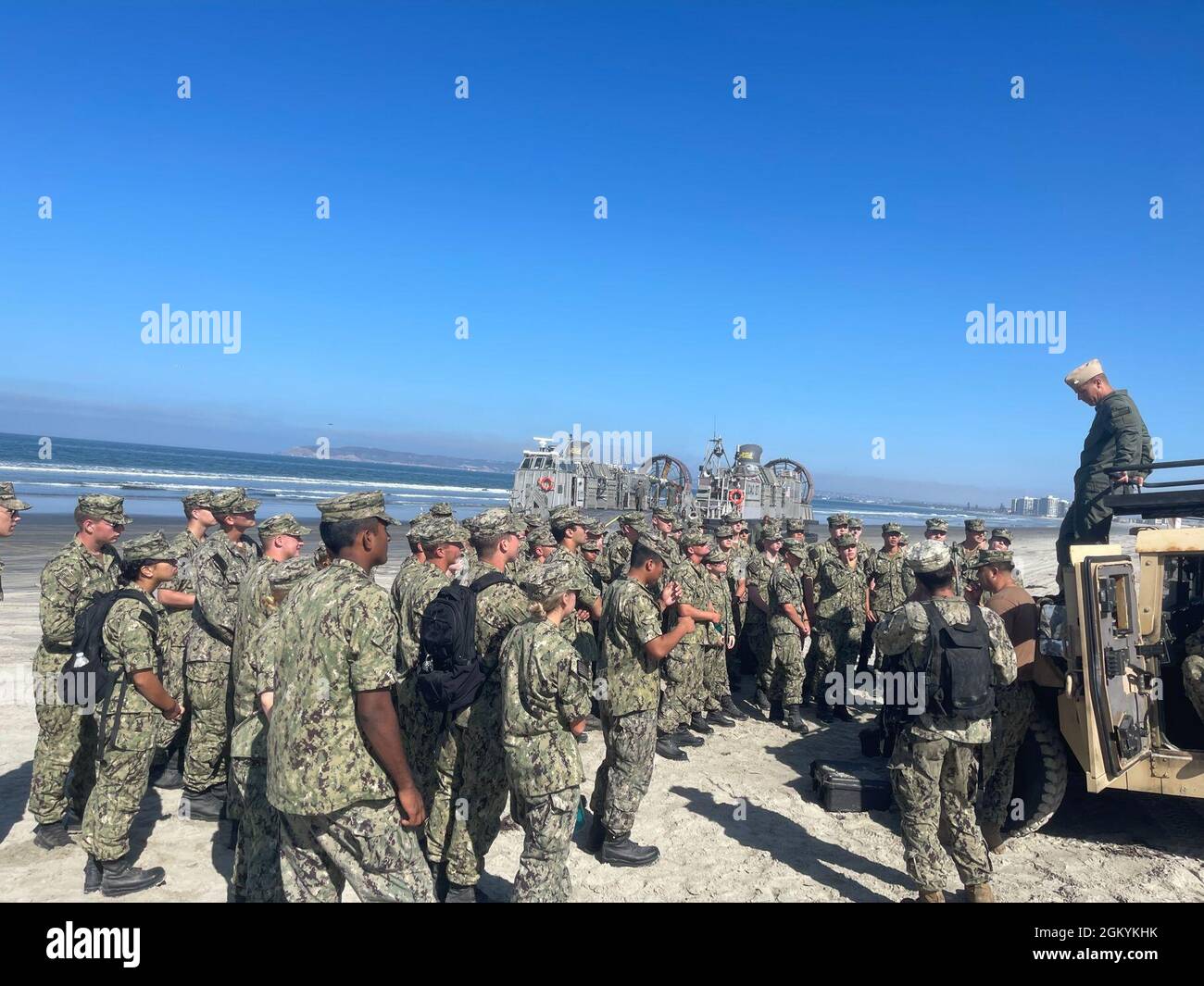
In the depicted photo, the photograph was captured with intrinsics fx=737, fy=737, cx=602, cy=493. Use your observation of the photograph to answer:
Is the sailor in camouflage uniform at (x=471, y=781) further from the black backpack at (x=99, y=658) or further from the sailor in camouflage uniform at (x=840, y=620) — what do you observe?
the sailor in camouflage uniform at (x=840, y=620)

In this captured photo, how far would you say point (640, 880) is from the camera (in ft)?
15.1

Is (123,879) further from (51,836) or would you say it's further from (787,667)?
(787,667)

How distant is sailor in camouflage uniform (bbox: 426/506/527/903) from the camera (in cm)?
412

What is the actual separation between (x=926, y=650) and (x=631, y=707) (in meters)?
1.84

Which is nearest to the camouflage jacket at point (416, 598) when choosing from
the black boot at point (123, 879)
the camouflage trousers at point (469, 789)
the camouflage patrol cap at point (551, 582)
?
the camouflage trousers at point (469, 789)

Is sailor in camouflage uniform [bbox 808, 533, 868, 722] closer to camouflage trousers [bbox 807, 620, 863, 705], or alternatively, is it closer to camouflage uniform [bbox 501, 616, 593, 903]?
camouflage trousers [bbox 807, 620, 863, 705]

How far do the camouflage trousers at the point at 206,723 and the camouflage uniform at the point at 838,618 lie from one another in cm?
626

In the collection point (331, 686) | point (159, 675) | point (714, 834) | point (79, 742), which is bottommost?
point (714, 834)

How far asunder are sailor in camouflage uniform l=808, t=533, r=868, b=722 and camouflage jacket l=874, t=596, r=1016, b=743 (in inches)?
165

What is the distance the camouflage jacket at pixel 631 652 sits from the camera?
4.78 metres
